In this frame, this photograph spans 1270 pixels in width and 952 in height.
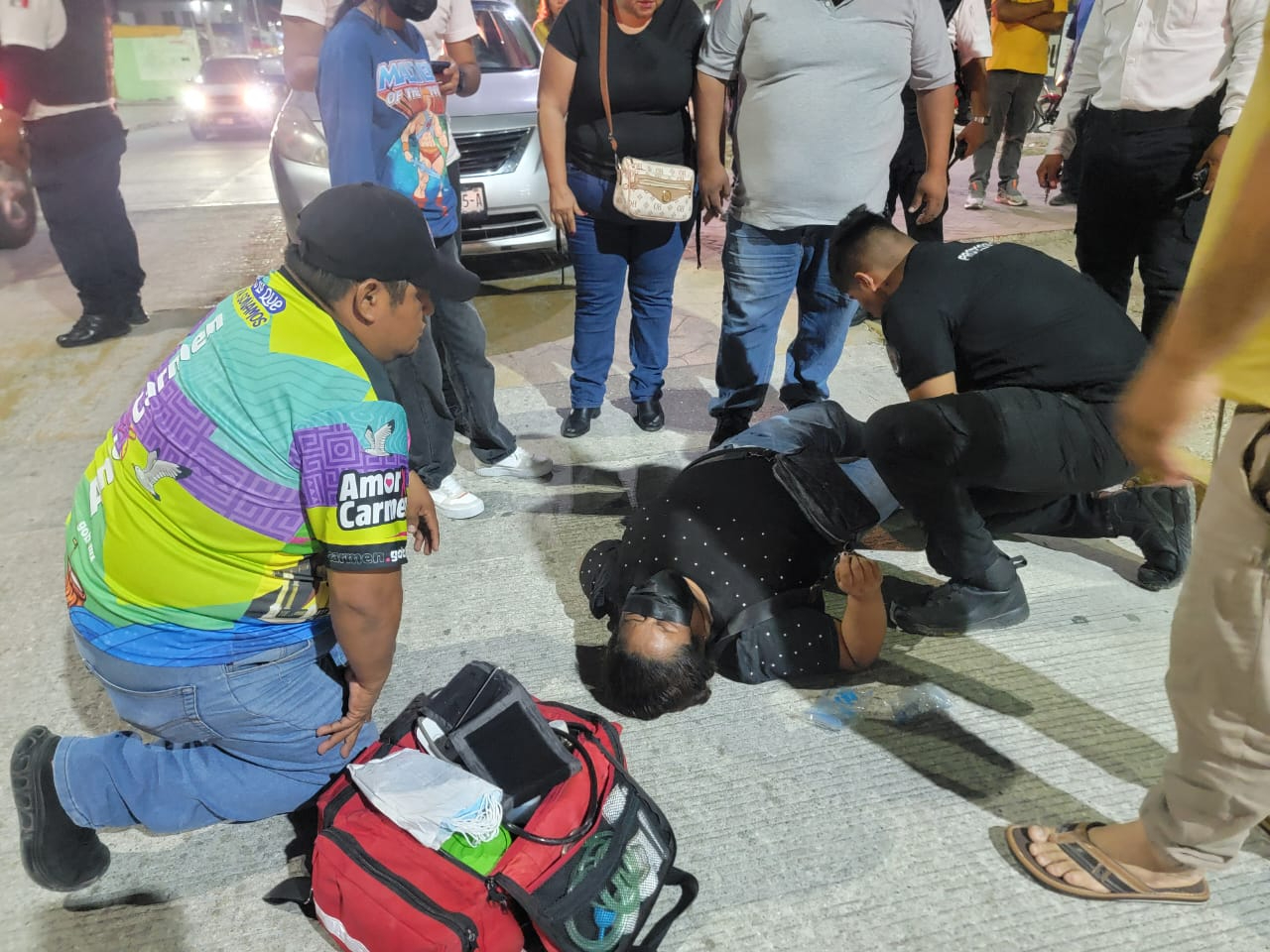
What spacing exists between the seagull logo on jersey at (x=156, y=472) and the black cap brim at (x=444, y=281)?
0.51 metres

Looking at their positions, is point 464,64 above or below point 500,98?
above

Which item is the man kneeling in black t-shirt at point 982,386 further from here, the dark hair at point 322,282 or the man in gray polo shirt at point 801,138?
the dark hair at point 322,282

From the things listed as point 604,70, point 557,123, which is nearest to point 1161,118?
point 604,70

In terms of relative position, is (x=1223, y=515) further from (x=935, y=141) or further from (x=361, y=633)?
(x=935, y=141)

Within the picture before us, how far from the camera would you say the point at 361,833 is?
→ 1475 millimetres

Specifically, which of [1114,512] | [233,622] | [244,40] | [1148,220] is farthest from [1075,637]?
[244,40]

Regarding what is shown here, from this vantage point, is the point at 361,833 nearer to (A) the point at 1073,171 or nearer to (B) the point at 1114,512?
(B) the point at 1114,512

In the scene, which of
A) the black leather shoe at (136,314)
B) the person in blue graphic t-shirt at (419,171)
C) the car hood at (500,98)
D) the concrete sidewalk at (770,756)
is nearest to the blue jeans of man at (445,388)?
the person in blue graphic t-shirt at (419,171)

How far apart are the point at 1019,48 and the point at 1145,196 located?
3984 millimetres

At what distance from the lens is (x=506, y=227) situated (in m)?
4.95

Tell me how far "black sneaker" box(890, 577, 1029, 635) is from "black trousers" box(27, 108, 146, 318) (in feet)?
13.9

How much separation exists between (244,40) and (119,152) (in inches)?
1537

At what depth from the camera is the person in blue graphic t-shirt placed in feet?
7.66

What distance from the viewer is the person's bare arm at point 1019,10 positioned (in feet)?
18.9
